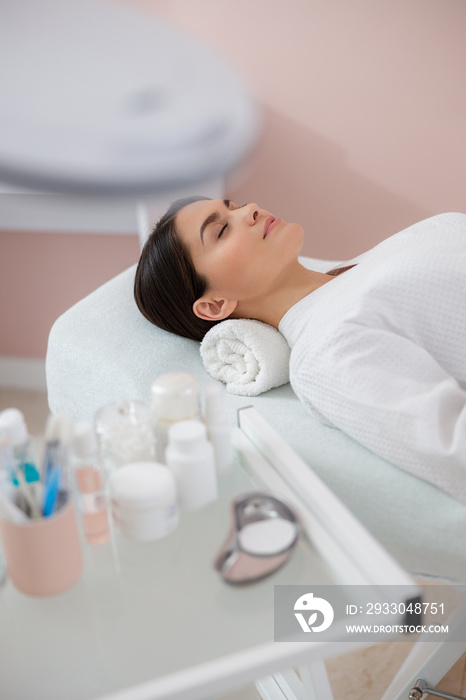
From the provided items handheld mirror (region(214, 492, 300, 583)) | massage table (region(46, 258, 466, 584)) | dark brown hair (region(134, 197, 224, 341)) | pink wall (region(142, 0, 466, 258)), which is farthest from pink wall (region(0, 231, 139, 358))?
handheld mirror (region(214, 492, 300, 583))

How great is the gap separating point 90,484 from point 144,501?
0.21 ft

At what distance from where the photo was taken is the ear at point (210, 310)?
44.0 inches

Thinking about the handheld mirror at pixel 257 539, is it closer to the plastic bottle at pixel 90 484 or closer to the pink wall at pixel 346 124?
the plastic bottle at pixel 90 484

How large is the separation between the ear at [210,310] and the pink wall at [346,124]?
1.60 feet

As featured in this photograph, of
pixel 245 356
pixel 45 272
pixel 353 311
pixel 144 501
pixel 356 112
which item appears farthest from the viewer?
pixel 45 272

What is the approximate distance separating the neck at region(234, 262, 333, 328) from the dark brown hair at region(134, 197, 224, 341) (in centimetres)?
8

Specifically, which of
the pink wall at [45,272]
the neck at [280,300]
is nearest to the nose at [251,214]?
the neck at [280,300]

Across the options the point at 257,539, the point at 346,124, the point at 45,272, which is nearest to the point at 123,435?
the point at 257,539

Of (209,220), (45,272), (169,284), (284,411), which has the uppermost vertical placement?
(209,220)

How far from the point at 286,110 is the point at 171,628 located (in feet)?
4.53

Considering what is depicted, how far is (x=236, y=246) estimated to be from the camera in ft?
3.51

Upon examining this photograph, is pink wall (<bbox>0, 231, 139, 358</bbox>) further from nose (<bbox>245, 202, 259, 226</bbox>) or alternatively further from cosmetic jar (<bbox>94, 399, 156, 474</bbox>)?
cosmetic jar (<bbox>94, 399, 156, 474</bbox>)

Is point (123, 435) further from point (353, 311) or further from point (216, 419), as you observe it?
point (353, 311)

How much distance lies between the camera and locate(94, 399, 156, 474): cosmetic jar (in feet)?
2.26
